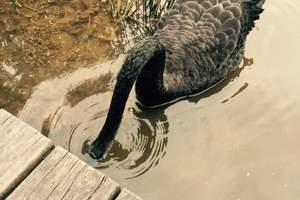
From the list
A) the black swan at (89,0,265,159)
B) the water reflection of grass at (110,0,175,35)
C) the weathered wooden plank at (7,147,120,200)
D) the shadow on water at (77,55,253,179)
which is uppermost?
the weathered wooden plank at (7,147,120,200)

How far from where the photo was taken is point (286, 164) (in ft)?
12.7

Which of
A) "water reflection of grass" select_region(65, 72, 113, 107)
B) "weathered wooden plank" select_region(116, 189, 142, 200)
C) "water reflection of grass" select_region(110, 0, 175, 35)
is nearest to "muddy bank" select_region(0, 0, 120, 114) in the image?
"water reflection of grass" select_region(110, 0, 175, 35)

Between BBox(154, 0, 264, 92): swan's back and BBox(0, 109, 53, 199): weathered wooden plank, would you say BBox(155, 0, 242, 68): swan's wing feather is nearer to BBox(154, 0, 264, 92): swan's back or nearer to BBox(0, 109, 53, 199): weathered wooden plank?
BBox(154, 0, 264, 92): swan's back

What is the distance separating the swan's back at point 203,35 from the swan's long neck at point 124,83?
817mm

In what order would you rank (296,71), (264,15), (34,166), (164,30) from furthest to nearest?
(264,15) < (296,71) < (164,30) < (34,166)

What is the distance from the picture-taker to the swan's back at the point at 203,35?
4.16 m

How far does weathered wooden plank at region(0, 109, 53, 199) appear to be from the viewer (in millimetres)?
2395

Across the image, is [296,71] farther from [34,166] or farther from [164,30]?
[34,166]

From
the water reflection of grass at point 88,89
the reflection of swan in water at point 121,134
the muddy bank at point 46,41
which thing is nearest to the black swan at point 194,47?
the reflection of swan in water at point 121,134

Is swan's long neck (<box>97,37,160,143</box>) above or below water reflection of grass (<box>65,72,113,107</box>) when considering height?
above

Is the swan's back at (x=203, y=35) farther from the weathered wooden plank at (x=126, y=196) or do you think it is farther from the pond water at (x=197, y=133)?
the weathered wooden plank at (x=126, y=196)

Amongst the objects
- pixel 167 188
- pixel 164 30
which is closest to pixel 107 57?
pixel 164 30

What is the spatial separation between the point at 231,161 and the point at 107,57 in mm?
1543

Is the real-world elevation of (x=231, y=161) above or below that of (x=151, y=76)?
below
